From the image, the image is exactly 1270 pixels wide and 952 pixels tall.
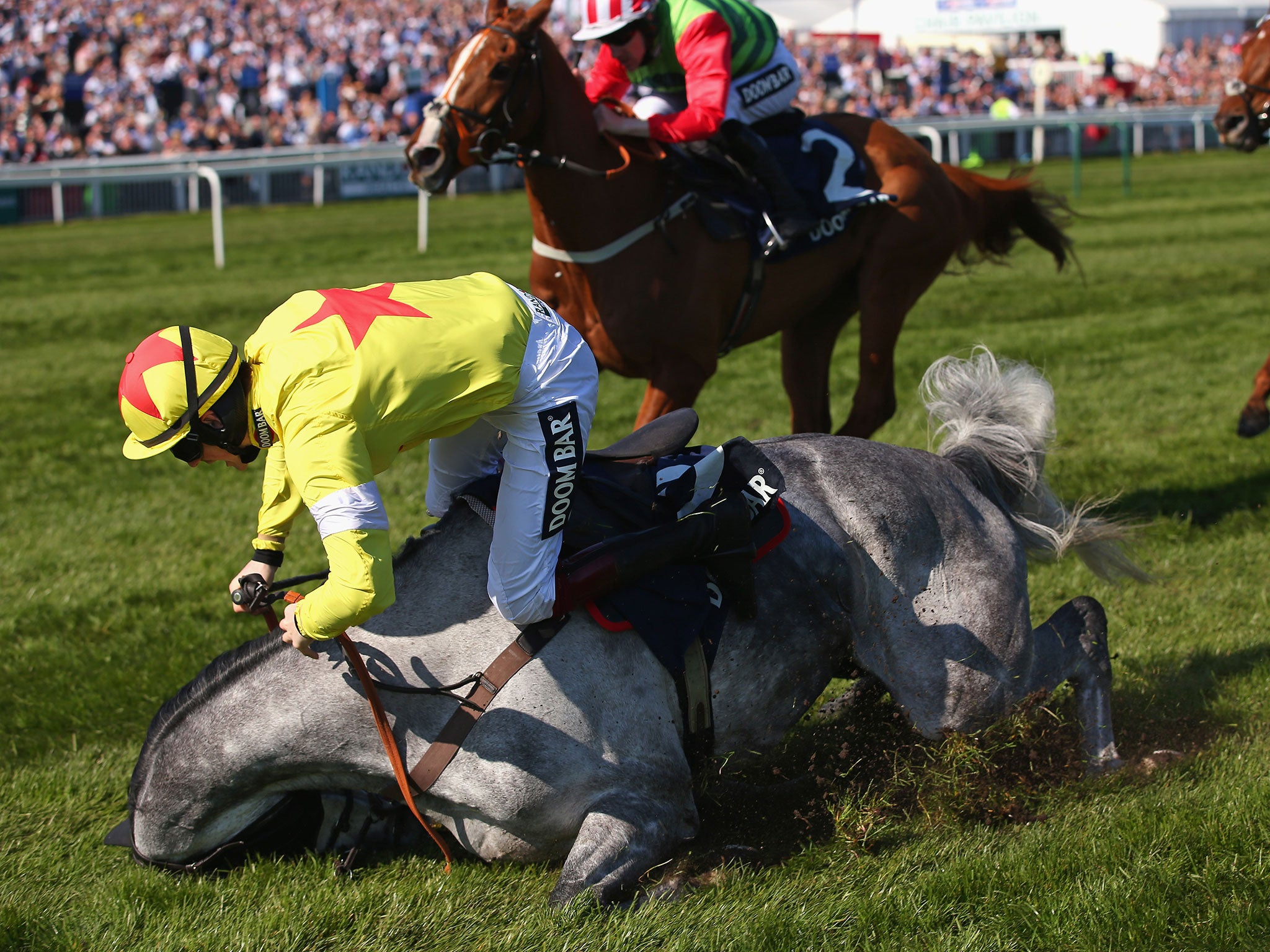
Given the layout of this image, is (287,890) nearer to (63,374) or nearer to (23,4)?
(63,374)

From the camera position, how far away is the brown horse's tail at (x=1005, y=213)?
23.8 feet

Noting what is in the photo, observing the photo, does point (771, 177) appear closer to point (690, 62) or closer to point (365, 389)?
point (690, 62)

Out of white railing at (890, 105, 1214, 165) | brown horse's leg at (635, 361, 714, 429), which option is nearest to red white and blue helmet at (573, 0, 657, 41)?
brown horse's leg at (635, 361, 714, 429)

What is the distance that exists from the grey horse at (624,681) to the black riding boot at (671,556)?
0.12 meters

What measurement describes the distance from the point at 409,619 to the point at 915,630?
4.83 feet

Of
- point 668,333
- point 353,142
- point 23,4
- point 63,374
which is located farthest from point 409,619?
point 23,4

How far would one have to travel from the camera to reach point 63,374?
10688 mm

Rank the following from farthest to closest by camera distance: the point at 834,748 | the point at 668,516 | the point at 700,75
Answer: the point at 700,75 < the point at 834,748 < the point at 668,516

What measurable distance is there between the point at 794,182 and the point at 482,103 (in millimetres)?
1594

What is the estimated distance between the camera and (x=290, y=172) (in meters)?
23.6

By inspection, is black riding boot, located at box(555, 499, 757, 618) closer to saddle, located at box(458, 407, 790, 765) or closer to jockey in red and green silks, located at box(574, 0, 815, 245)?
saddle, located at box(458, 407, 790, 765)

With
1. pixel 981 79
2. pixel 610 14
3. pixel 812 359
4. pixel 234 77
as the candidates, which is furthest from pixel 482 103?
pixel 981 79

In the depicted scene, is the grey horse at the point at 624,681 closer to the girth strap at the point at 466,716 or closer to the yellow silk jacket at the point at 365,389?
the girth strap at the point at 466,716

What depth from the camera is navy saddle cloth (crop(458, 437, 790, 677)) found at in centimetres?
336
